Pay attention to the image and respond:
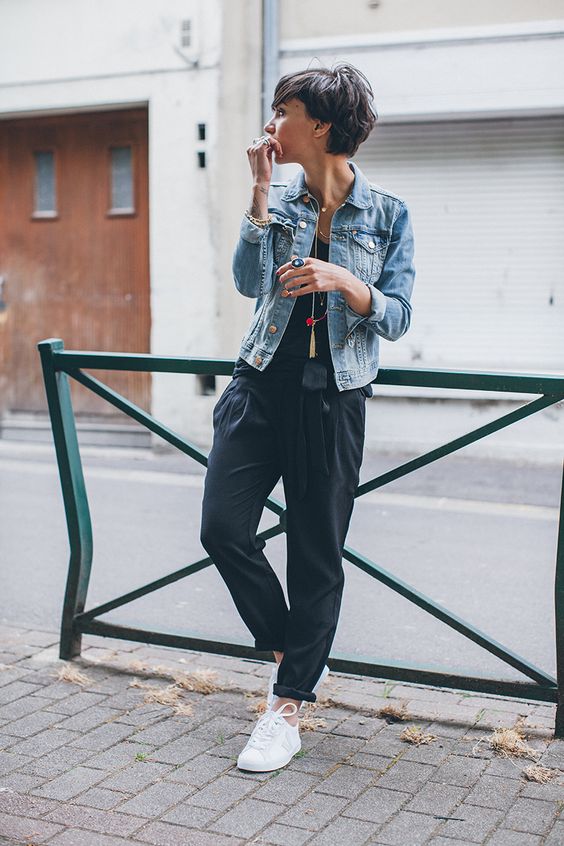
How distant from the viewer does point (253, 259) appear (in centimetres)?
324

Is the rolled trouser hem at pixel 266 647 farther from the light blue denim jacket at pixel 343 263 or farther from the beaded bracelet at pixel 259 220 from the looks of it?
the beaded bracelet at pixel 259 220

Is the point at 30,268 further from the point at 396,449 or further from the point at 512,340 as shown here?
the point at 512,340

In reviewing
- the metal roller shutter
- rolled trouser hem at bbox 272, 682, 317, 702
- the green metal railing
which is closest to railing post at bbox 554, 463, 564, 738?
the green metal railing

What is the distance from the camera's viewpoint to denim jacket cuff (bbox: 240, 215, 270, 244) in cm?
318

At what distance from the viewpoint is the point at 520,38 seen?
9031 mm

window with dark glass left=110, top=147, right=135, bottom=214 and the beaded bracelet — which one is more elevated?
window with dark glass left=110, top=147, right=135, bottom=214

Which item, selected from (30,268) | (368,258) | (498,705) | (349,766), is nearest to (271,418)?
(368,258)

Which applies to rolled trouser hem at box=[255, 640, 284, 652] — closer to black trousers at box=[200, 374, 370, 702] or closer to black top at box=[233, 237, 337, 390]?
black trousers at box=[200, 374, 370, 702]

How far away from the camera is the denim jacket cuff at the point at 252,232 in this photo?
3184 mm

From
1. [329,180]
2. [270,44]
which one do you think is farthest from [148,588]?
[270,44]

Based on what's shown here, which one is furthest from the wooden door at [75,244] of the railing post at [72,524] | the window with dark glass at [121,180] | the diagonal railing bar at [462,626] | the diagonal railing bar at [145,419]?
the diagonal railing bar at [462,626]

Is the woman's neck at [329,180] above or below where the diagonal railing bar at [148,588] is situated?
above

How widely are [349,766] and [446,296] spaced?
7.12 meters

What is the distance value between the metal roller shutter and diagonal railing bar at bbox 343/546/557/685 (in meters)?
6.20
